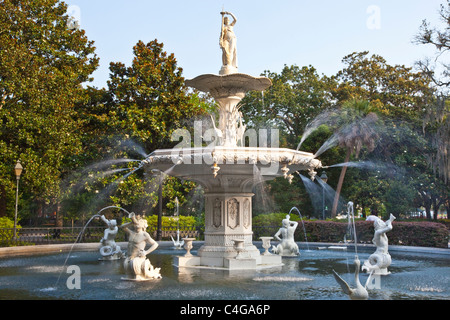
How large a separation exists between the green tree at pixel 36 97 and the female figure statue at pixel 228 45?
13.4m

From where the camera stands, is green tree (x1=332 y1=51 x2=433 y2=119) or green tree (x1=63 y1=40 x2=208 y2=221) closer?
green tree (x1=63 y1=40 x2=208 y2=221)

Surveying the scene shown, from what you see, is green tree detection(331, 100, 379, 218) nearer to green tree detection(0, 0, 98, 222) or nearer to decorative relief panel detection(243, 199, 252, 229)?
green tree detection(0, 0, 98, 222)

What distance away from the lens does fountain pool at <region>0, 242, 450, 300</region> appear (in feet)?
26.8

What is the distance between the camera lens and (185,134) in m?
26.8

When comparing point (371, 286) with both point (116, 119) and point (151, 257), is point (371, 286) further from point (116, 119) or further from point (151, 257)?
point (116, 119)

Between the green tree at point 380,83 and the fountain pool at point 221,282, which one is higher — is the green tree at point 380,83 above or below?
above

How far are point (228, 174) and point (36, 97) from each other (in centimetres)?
1473

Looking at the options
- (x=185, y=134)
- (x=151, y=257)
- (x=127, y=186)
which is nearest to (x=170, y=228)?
(x=127, y=186)

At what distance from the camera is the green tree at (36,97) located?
22.0 m

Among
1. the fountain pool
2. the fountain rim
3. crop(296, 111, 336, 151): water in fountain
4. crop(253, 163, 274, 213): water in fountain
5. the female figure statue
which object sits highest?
crop(296, 111, 336, 151): water in fountain

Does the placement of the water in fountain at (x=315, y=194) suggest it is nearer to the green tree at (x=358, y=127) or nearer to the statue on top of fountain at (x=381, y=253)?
the green tree at (x=358, y=127)

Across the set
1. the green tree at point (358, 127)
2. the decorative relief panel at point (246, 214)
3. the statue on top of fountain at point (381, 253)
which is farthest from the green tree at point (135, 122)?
the statue on top of fountain at point (381, 253)

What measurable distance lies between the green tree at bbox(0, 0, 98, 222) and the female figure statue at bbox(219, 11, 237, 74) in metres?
13.4

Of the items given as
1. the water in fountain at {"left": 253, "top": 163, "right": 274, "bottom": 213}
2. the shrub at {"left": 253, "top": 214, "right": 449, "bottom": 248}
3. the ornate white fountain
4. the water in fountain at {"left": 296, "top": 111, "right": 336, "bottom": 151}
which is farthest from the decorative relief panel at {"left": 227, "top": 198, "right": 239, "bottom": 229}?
the water in fountain at {"left": 296, "top": 111, "right": 336, "bottom": 151}
